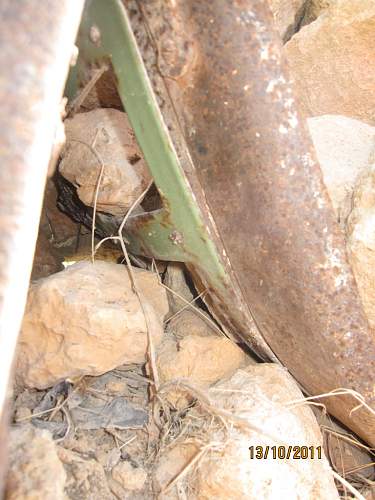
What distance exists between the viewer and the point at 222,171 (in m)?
1.23

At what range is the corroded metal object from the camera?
1137 mm

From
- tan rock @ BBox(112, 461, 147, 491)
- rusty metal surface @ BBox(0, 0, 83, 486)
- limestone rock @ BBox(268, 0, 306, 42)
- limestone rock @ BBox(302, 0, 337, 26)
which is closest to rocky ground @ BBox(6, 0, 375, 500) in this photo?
tan rock @ BBox(112, 461, 147, 491)

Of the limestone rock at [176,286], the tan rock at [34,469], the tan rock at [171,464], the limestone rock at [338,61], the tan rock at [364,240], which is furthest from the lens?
the limestone rock at [338,61]

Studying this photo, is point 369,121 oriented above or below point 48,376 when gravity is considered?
above

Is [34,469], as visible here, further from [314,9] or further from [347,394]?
[314,9]

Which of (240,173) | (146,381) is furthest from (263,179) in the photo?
(146,381)

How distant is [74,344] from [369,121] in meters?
1.40

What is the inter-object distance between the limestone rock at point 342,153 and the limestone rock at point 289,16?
838 millimetres

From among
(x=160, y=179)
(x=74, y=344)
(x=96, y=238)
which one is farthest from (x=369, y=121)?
(x=74, y=344)

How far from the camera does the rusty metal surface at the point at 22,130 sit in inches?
21.7

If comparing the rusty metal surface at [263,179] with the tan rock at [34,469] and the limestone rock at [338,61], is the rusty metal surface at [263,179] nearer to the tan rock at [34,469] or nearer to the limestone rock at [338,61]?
the tan rock at [34,469]

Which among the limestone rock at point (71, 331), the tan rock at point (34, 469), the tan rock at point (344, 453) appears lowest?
the tan rock at point (344, 453)

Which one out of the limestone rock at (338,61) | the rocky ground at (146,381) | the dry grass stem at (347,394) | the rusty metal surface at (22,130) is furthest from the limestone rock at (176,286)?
the rusty metal surface at (22,130)

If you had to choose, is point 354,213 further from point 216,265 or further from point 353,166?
point 216,265
